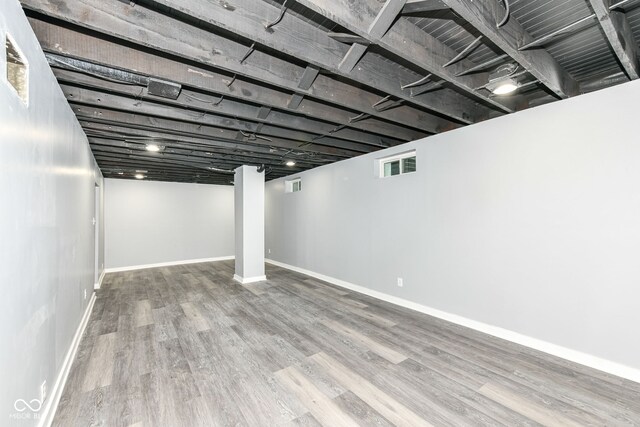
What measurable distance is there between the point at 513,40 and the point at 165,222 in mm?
8577

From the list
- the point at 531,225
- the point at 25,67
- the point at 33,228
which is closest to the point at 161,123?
the point at 25,67

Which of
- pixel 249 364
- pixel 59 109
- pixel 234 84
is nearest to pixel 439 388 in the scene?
pixel 249 364

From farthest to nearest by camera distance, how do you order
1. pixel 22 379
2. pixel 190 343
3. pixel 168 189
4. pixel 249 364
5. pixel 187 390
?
pixel 168 189, pixel 190 343, pixel 249 364, pixel 187 390, pixel 22 379

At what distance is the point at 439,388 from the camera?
6.95ft

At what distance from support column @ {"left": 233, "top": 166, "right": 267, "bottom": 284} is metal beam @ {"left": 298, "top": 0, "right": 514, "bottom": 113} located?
157 inches

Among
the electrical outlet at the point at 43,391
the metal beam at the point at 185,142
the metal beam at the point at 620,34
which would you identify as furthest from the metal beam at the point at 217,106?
the metal beam at the point at 620,34

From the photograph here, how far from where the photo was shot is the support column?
561cm

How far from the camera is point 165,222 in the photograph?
306 inches

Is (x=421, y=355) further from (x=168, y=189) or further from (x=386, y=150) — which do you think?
(x=168, y=189)

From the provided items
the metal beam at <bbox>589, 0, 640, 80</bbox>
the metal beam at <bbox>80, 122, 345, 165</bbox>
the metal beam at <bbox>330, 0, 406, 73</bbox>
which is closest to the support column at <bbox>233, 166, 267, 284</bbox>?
the metal beam at <bbox>80, 122, 345, 165</bbox>

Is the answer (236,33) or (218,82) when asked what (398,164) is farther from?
(236,33)

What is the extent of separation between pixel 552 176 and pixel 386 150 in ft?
7.31

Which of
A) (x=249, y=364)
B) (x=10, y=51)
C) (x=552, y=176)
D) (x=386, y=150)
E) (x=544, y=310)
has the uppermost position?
(x=386, y=150)

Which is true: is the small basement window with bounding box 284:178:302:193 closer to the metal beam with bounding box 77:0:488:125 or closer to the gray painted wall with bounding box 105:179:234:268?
the gray painted wall with bounding box 105:179:234:268
